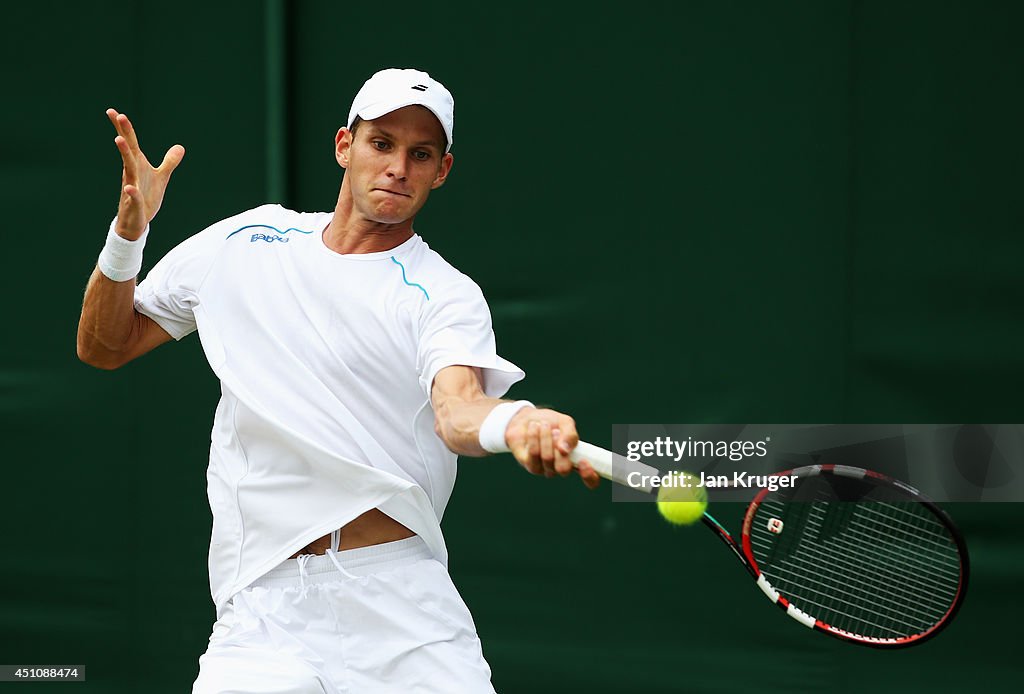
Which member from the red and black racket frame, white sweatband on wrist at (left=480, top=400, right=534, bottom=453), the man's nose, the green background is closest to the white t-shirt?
the man's nose

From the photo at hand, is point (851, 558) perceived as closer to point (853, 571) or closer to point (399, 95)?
point (853, 571)

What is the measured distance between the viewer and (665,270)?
3910 mm

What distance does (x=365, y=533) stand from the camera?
266 cm

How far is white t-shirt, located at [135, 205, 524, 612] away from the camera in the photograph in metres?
2.61

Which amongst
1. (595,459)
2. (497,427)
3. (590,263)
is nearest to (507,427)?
(497,427)

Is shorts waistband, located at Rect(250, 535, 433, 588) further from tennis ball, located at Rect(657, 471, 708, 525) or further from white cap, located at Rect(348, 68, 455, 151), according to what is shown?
white cap, located at Rect(348, 68, 455, 151)

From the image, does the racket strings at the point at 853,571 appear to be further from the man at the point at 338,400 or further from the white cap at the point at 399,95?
the white cap at the point at 399,95

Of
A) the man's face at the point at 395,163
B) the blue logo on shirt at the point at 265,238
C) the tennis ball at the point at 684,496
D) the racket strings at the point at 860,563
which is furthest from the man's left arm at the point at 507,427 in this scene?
the racket strings at the point at 860,563

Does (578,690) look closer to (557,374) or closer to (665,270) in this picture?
(557,374)

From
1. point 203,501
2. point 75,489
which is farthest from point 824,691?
point 75,489

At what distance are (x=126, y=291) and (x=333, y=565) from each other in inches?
27.7

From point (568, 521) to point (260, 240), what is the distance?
1556 mm

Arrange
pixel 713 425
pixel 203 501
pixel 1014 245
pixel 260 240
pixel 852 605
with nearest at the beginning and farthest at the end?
pixel 260 240 < pixel 852 605 < pixel 1014 245 < pixel 713 425 < pixel 203 501

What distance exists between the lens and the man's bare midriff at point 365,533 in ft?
8.70
